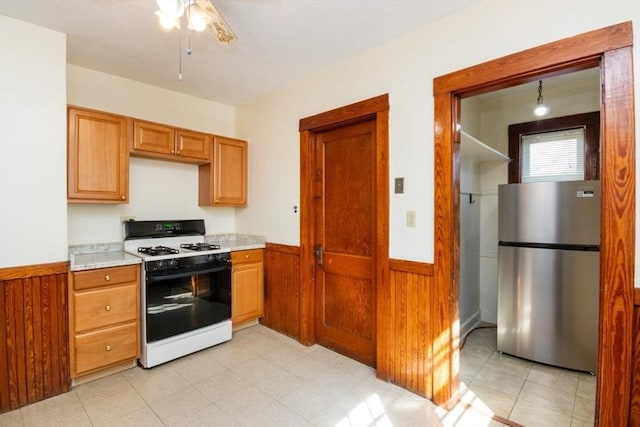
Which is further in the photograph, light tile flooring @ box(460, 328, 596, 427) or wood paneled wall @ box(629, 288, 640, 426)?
light tile flooring @ box(460, 328, 596, 427)

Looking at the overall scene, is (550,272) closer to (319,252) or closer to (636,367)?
(636,367)

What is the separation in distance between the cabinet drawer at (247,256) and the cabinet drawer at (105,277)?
0.92m

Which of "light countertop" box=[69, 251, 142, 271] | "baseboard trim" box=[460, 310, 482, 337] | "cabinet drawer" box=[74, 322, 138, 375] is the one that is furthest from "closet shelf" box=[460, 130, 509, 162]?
"cabinet drawer" box=[74, 322, 138, 375]

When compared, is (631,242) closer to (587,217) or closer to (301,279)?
(587,217)

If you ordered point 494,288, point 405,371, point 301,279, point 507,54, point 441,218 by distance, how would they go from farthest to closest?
point 494,288
point 301,279
point 405,371
point 441,218
point 507,54

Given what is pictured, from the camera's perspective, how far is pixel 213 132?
3713mm

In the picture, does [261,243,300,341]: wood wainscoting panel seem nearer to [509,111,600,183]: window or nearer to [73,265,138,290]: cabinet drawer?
[73,265,138,290]: cabinet drawer

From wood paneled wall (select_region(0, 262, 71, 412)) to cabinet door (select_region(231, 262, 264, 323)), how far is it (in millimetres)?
1373

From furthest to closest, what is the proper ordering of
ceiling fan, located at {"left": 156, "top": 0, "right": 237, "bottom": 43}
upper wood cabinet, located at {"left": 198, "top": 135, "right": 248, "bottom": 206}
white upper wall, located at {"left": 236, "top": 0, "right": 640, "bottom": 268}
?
upper wood cabinet, located at {"left": 198, "top": 135, "right": 248, "bottom": 206}
white upper wall, located at {"left": 236, "top": 0, "right": 640, "bottom": 268}
ceiling fan, located at {"left": 156, "top": 0, "right": 237, "bottom": 43}

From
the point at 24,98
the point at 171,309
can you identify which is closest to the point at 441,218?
the point at 171,309

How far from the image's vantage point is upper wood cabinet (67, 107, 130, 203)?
2.38 metres

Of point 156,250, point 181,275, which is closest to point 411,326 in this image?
point 181,275

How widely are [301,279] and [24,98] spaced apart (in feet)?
8.35

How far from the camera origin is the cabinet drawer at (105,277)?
7.28 ft
